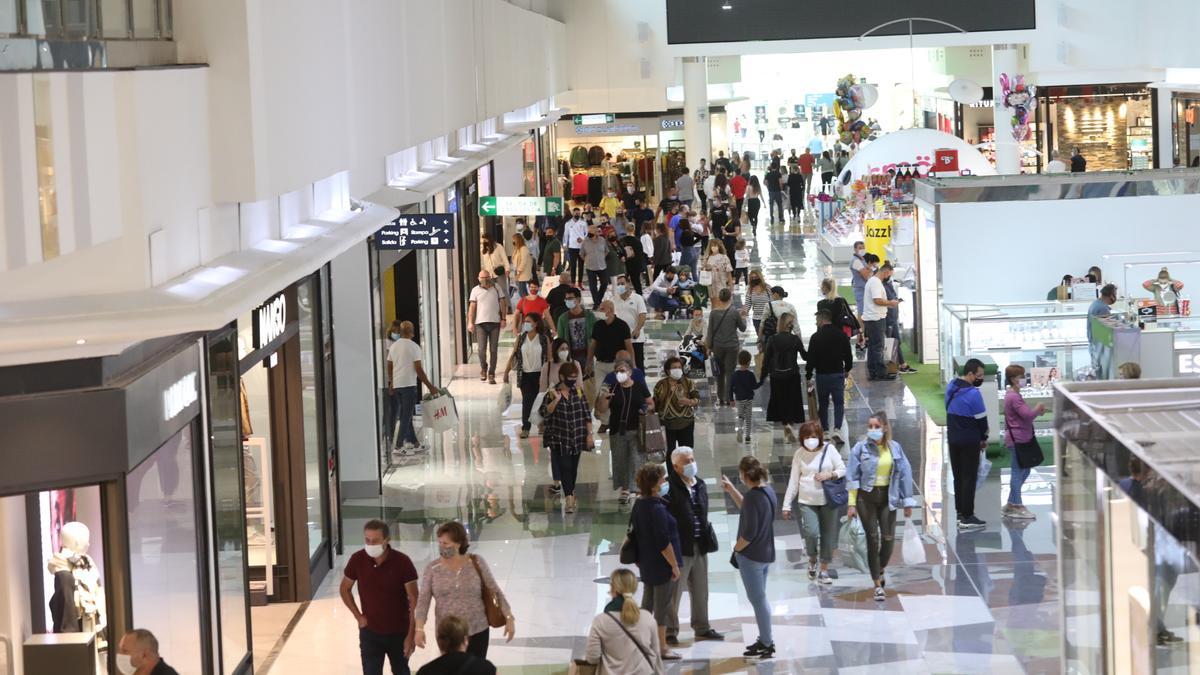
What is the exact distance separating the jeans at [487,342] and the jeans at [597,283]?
19.2 ft

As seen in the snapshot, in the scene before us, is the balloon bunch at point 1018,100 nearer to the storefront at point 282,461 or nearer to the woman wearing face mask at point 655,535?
the storefront at point 282,461

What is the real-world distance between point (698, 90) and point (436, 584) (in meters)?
34.6

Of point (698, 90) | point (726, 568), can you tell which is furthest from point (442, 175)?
point (698, 90)

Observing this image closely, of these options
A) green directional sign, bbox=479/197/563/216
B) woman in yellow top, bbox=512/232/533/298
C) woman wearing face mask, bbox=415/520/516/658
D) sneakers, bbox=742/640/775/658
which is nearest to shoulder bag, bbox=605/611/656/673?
woman wearing face mask, bbox=415/520/516/658

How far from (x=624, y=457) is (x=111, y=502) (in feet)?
25.5

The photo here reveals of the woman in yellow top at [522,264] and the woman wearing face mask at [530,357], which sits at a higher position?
the woman in yellow top at [522,264]

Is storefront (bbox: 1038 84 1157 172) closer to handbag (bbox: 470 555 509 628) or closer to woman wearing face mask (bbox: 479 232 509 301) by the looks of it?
woman wearing face mask (bbox: 479 232 509 301)

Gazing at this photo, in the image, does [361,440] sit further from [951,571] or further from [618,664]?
[618,664]

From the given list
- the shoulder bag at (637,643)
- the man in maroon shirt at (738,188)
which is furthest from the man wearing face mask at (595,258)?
the shoulder bag at (637,643)

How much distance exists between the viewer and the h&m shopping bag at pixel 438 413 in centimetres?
1784

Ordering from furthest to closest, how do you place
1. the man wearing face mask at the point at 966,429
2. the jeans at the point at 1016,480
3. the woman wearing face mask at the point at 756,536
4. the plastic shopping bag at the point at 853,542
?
the jeans at the point at 1016,480, the man wearing face mask at the point at 966,429, the plastic shopping bag at the point at 853,542, the woman wearing face mask at the point at 756,536

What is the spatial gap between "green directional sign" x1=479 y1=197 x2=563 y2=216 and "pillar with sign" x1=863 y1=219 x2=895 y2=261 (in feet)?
18.7

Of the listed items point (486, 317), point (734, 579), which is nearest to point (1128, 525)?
point (734, 579)

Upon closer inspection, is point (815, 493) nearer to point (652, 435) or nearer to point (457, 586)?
point (652, 435)
